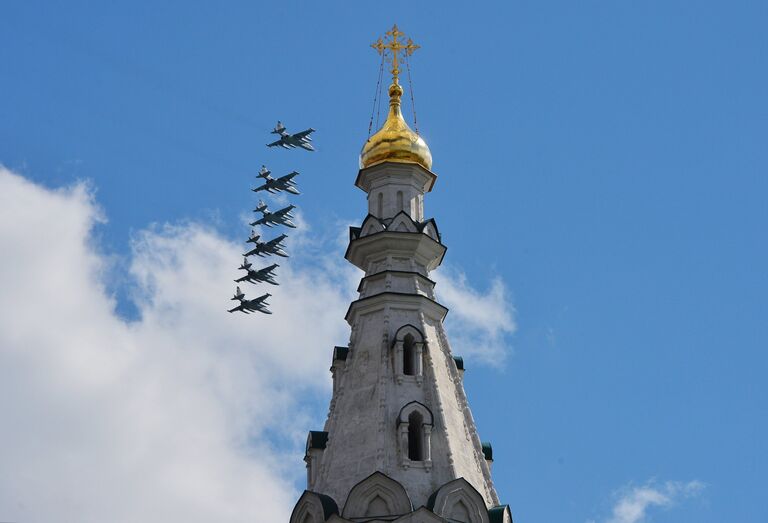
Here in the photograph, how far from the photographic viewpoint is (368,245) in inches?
1789

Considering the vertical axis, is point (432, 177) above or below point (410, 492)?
above

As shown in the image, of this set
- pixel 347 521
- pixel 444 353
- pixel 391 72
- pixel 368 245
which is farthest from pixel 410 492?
pixel 391 72

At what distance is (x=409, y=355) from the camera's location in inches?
1702

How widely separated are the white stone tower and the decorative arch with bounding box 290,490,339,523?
23 millimetres

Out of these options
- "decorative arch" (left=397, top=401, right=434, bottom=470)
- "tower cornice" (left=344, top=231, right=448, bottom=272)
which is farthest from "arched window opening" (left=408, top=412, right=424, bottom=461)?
"tower cornice" (left=344, top=231, right=448, bottom=272)

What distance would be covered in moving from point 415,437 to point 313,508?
3097mm

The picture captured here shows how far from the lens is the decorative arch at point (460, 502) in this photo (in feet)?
129

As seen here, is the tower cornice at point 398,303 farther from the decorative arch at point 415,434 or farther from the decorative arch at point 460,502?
the decorative arch at point 460,502

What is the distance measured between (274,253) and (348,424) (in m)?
5.85

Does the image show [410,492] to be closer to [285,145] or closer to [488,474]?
[488,474]

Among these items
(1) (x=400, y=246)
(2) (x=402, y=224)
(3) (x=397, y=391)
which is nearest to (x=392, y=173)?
(2) (x=402, y=224)

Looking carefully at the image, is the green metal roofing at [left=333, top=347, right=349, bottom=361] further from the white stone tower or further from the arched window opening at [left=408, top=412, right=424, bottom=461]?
the arched window opening at [left=408, top=412, right=424, bottom=461]

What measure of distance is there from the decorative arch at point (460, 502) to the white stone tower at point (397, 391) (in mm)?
23

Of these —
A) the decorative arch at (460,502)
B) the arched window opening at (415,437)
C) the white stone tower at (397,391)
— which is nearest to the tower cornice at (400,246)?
the white stone tower at (397,391)
